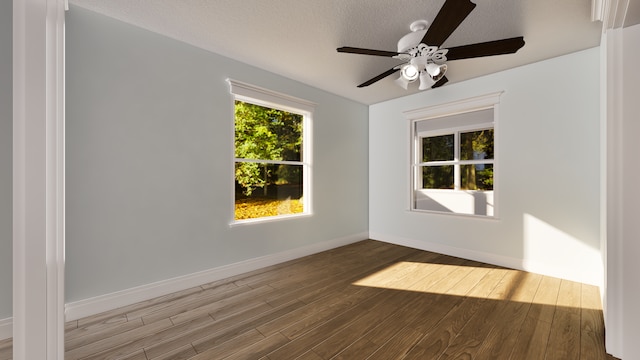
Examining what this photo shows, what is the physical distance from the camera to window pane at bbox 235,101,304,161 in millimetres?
3246

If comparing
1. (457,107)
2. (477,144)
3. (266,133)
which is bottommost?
(266,133)

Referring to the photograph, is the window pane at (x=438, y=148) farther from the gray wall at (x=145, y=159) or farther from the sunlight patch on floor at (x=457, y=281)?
the gray wall at (x=145, y=159)

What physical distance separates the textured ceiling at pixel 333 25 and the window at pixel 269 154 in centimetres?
54

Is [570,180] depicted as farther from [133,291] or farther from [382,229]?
[133,291]

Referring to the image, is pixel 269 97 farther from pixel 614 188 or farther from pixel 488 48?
pixel 614 188

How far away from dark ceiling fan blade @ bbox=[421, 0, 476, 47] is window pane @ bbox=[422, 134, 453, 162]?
13.8ft

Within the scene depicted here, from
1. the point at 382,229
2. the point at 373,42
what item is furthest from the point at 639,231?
the point at 382,229

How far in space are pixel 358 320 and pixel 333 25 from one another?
8.28ft

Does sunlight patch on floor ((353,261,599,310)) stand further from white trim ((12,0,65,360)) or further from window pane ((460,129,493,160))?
window pane ((460,129,493,160))

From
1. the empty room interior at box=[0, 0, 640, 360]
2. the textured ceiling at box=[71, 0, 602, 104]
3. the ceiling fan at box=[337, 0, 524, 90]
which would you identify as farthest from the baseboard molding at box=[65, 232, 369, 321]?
the ceiling fan at box=[337, 0, 524, 90]

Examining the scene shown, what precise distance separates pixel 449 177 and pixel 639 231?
171 inches

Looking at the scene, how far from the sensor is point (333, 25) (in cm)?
234


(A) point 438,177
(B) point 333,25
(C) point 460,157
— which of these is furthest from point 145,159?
(C) point 460,157

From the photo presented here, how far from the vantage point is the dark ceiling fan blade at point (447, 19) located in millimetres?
1549
